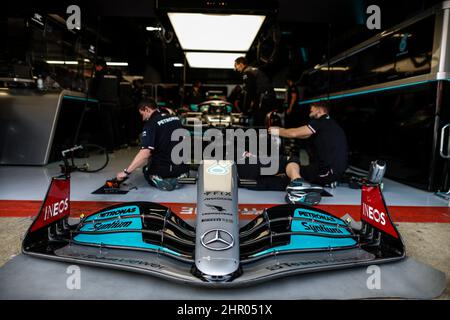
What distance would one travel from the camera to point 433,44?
13.0ft

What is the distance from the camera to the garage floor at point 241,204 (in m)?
2.37

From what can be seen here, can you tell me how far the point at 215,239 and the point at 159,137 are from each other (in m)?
2.42

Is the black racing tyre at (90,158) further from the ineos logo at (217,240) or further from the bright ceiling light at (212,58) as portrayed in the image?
the bright ceiling light at (212,58)

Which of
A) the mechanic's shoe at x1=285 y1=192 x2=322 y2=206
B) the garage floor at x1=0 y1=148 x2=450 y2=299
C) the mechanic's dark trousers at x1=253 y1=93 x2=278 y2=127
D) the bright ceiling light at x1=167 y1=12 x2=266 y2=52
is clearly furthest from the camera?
the mechanic's dark trousers at x1=253 y1=93 x2=278 y2=127

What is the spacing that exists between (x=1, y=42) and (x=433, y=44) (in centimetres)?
829

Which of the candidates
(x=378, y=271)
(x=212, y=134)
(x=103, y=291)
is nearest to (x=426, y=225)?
(x=378, y=271)

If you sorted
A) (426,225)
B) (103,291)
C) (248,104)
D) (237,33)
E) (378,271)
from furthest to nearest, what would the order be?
(237,33)
(248,104)
(426,225)
(378,271)
(103,291)

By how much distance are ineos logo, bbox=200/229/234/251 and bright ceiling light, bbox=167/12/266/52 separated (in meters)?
4.64

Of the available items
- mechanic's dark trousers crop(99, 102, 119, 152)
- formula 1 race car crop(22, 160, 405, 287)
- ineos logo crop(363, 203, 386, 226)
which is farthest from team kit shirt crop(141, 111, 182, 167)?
mechanic's dark trousers crop(99, 102, 119, 152)

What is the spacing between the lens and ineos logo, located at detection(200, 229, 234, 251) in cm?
169

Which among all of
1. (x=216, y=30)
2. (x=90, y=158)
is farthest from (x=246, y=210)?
(x=216, y=30)

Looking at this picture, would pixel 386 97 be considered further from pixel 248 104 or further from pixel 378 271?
pixel 378 271

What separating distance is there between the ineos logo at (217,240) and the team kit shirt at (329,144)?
2470 millimetres

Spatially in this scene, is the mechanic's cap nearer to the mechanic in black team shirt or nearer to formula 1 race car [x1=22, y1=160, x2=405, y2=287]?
the mechanic in black team shirt
